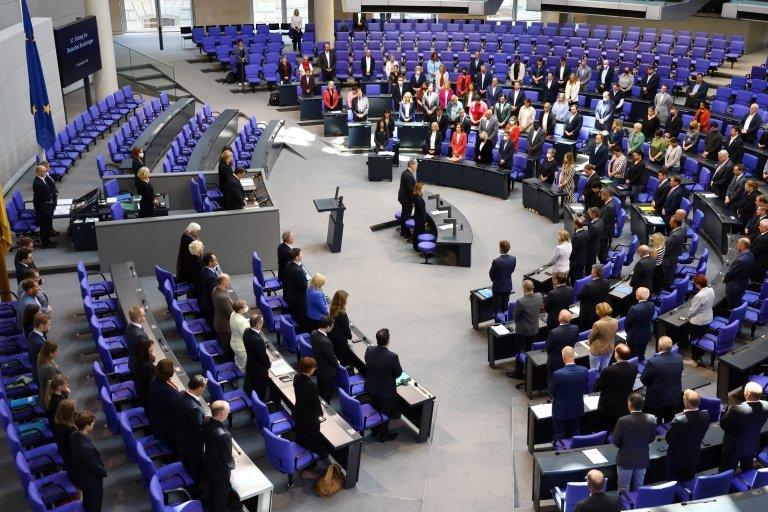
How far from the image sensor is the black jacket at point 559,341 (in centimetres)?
965

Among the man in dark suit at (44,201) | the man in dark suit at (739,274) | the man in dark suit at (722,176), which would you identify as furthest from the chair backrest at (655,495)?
the man in dark suit at (44,201)

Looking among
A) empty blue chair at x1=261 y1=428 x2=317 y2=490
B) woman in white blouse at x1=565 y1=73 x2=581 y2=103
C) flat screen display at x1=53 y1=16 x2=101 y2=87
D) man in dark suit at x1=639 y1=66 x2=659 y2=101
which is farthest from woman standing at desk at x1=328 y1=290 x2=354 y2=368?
man in dark suit at x1=639 y1=66 x2=659 y2=101

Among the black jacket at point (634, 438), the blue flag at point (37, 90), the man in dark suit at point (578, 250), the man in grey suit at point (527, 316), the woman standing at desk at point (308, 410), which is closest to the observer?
the black jacket at point (634, 438)

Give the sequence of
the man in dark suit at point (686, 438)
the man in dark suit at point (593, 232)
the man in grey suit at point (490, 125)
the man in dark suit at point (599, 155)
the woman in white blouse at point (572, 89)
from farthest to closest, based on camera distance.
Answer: the woman in white blouse at point (572, 89)
the man in grey suit at point (490, 125)
the man in dark suit at point (599, 155)
the man in dark suit at point (593, 232)
the man in dark suit at point (686, 438)

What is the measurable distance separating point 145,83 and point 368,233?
1212 centimetres

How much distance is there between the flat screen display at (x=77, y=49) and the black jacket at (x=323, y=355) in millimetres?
13180

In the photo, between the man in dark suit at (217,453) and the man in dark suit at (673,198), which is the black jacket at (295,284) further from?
the man in dark suit at (673,198)

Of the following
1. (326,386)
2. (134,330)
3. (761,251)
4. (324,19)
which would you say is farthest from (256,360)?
(324,19)

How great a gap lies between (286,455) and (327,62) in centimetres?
1908

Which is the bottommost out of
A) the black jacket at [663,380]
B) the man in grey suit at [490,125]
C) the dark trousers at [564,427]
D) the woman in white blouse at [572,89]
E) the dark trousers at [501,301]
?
the dark trousers at [564,427]

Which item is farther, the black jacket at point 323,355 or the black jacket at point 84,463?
the black jacket at point 323,355

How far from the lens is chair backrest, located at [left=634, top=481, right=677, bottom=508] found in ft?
24.3

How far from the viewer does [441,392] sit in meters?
10.7

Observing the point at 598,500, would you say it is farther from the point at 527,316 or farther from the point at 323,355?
the point at 527,316
